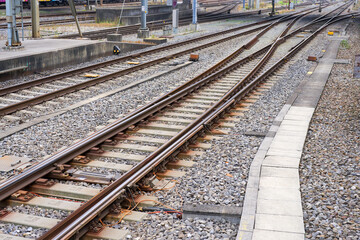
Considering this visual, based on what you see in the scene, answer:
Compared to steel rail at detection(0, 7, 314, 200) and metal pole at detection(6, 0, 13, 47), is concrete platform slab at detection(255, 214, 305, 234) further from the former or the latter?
metal pole at detection(6, 0, 13, 47)

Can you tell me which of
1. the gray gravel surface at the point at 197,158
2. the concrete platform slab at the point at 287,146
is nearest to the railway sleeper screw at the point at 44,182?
the gray gravel surface at the point at 197,158

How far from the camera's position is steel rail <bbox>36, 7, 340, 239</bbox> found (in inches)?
203

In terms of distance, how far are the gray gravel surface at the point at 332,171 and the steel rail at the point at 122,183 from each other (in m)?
2.10

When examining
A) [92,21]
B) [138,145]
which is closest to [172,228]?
[138,145]

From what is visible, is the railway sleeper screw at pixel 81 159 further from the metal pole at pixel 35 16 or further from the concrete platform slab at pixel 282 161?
the metal pole at pixel 35 16

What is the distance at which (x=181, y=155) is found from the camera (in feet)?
26.5

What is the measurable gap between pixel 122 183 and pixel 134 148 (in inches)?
73.0

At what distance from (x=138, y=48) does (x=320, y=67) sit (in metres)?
9.18

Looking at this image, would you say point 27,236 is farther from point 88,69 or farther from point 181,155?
point 88,69

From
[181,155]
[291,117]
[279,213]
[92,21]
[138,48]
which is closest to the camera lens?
[279,213]

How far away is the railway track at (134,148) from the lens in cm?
580

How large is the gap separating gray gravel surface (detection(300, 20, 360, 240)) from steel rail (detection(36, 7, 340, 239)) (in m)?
2.10

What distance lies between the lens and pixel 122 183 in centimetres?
650

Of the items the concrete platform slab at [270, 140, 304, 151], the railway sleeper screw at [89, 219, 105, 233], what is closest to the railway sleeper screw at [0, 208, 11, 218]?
the railway sleeper screw at [89, 219, 105, 233]
